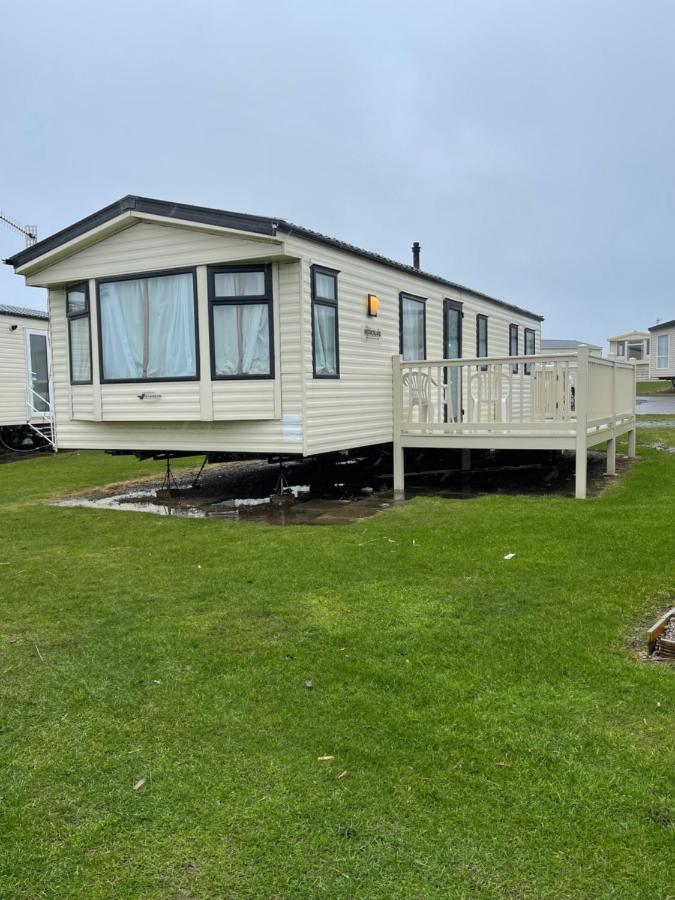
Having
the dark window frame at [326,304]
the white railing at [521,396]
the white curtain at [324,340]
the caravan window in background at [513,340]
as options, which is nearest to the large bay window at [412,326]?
the white railing at [521,396]

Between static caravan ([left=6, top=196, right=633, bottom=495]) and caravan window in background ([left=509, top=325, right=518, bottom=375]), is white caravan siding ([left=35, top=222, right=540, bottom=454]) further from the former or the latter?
caravan window in background ([left=509, top=325, right=518, bottom=375])

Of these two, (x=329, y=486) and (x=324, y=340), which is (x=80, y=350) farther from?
(x=329, y=486)

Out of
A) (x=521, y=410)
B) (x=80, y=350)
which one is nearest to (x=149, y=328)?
(x=80, y=350)

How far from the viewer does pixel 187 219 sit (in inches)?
307

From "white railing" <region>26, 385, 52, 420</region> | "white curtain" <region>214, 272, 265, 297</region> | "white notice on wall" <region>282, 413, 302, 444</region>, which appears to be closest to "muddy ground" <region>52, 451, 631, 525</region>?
"white notice on wall" <region>282, 413, 302, 444</region>

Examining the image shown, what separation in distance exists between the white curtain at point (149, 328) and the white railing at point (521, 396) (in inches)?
111

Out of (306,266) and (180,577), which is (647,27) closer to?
(306,266)

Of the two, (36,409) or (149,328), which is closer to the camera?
(149,328)

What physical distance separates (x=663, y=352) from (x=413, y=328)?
3602 centimetres

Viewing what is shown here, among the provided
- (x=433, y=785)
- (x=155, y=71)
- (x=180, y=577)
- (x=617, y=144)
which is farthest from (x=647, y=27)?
(x=433, y=785)

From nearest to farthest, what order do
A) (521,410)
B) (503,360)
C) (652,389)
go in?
(503,360) → (521,410) → (652,389)

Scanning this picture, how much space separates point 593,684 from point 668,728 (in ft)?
1.41

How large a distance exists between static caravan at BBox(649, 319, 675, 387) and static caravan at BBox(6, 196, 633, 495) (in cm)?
3474

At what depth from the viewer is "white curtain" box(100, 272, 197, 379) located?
318 inches
